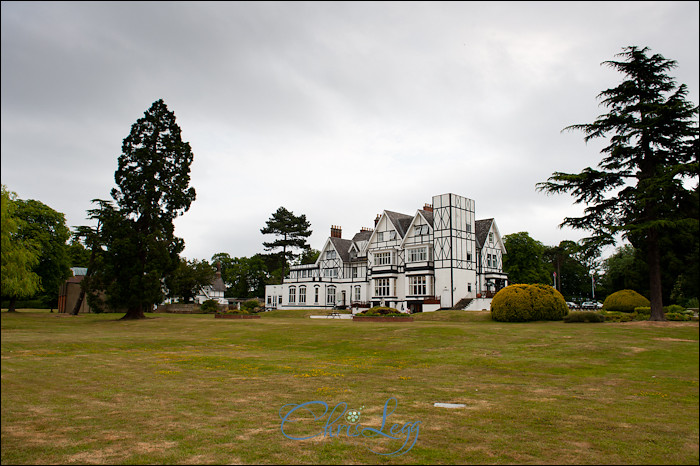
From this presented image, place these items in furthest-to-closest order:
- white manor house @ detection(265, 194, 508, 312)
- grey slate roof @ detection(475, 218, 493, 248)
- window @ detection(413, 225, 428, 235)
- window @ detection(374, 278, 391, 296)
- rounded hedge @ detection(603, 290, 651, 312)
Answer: window @ detection(374, 278, 391, 296)
grey slate roof @ detection(475, 218, 493, 248)
window @ detection(413, 225, 428, 235)
white manor house @ detection(265, 194, 508, 312)
rounded hedge @ detection(603, 290, 651, 312)

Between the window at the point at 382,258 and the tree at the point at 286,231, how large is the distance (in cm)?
4039

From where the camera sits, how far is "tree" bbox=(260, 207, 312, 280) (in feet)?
336

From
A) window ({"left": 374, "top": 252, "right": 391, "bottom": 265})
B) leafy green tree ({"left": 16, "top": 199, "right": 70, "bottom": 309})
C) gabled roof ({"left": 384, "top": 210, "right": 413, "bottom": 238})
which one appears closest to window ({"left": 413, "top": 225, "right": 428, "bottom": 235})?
gabled roof ({"left": 384, "top": 210, "right": 413, "bottom": 238})

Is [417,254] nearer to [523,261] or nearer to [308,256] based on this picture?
[523,261]

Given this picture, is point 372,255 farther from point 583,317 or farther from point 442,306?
point 583,317

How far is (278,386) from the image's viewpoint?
40.7 feet

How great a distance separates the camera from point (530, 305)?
3747 cm

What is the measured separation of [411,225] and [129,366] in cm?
4866

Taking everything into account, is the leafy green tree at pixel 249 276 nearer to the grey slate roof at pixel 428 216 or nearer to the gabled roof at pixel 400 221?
the gabled roof at pixel 400 221

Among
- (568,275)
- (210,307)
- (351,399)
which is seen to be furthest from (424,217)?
(568,275)

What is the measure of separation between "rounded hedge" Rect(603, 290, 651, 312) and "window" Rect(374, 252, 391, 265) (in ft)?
95.2

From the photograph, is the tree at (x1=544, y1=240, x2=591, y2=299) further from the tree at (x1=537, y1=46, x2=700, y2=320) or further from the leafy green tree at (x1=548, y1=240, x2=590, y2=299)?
the tree at (x1=537, y1=46, x2=700, y2=320)

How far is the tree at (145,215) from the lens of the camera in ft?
135

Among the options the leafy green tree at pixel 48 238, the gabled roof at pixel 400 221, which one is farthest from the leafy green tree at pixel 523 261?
the leafy green tree at pixel 48 238
